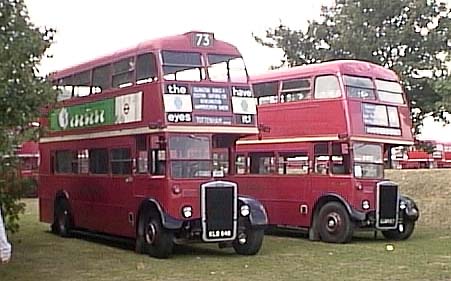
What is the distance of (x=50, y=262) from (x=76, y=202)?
4.64 meters

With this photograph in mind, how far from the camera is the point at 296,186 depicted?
67.9 ft

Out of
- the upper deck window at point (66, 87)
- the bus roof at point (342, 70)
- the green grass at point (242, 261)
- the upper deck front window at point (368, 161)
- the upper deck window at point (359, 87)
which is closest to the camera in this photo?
the green grass at point (242, 261)

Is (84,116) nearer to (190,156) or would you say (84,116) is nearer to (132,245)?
(132,245)

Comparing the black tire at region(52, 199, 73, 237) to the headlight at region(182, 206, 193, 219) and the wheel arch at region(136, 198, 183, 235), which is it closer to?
the wheel arch at region(136, 198, 183, 235)

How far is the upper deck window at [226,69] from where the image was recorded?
1712cm

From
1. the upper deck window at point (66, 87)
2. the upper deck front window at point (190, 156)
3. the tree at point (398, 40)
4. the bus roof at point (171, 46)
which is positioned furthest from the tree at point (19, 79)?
the tree at point (398, 40)

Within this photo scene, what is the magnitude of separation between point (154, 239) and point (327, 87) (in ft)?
18.1

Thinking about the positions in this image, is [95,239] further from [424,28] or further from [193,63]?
[424,28]

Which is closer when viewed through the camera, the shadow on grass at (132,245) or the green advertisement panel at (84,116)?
the shadow on grass at (132,245)

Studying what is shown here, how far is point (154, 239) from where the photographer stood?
658 inches

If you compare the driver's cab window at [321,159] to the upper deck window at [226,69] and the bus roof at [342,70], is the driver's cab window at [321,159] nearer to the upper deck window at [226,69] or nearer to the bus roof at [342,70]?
the bus roof at [342,70]

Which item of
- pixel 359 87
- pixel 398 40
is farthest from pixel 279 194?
pixel 398 40

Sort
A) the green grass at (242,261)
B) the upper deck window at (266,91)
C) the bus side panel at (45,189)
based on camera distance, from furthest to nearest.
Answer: the bus side panel at (45,189) → the upper deck window at (266,91) → the green grass at (242,261)

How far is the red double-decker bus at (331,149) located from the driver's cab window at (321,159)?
0.02 metres
